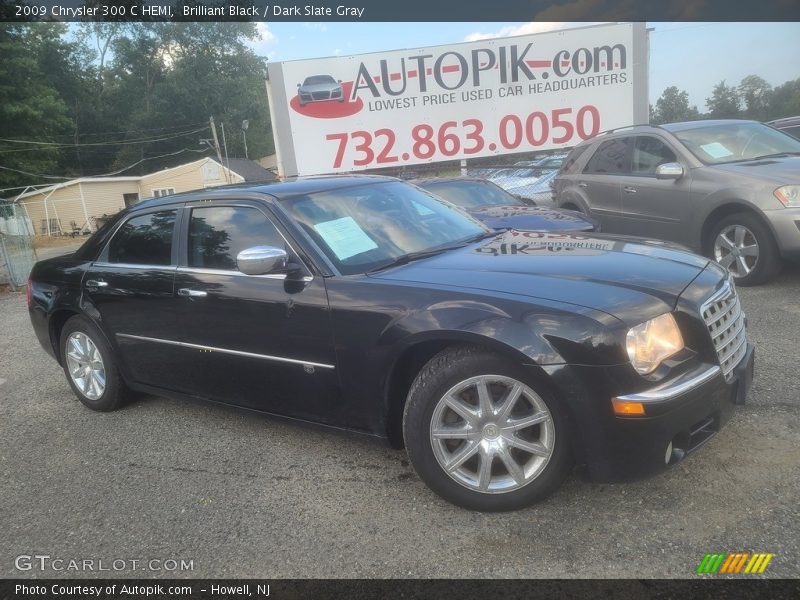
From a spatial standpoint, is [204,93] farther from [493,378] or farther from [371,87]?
[493,378]

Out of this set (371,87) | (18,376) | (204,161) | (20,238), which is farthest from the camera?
(204,161)

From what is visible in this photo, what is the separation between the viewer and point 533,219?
685 cm

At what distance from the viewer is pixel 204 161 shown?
4459cm

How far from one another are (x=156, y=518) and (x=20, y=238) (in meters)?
11.4

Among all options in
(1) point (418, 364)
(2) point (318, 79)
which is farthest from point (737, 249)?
(2) point (318, 79)

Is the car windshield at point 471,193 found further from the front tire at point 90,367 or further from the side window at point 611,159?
the front tire at point 90,367

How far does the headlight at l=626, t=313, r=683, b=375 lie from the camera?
256cm

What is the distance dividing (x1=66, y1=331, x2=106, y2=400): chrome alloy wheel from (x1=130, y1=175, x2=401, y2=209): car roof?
1108 mm

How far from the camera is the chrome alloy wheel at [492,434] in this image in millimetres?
2727

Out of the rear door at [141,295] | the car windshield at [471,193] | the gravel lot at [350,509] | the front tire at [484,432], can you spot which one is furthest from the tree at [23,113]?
the front tire at [484,432]

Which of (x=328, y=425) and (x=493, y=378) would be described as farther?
(x=328, y=425)

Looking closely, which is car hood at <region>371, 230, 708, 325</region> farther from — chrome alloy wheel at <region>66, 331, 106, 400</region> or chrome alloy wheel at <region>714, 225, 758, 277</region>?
chrome alloy wheel at <region>714, 225, 758, 277</region>

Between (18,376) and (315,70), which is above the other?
(315,70)

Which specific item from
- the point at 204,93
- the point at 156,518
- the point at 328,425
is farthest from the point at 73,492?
the point at 204,93
